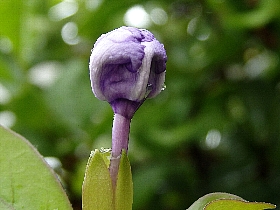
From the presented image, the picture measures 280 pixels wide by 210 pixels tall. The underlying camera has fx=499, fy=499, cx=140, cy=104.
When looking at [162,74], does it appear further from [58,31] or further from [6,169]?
[58,31]

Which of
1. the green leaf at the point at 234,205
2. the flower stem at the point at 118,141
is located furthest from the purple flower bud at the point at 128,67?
the green leaf at the point at 234,205

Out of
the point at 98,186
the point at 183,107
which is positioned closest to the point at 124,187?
the point at 98,186

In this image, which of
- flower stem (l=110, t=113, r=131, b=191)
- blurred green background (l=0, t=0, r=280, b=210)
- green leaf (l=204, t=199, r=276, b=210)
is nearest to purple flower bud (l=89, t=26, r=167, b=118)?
flower stem (l=110, t=113, r=131, b=191)

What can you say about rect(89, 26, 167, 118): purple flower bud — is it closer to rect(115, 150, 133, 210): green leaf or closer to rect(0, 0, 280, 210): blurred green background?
rect(115, 150, 133, 210): green leaf

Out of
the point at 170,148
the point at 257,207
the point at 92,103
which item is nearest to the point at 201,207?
the point at 257,207

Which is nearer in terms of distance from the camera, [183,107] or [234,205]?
[234,205]

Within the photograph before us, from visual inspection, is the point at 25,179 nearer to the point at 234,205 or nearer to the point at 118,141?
the point at 118,141
